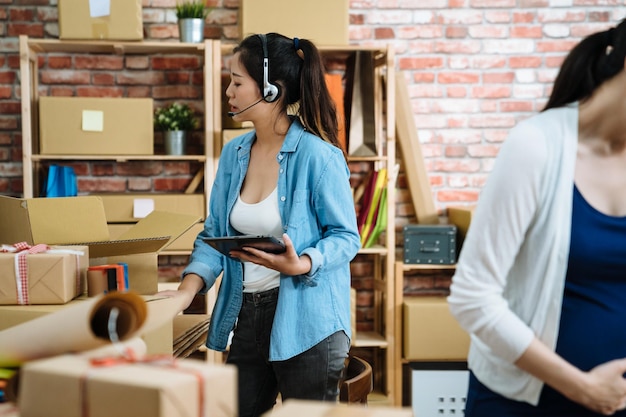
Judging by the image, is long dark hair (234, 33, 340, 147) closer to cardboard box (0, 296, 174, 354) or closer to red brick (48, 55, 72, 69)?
cardboard box (0, 296, 174, 354)

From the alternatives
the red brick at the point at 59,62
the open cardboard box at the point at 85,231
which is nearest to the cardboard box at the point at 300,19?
the red brick at the point at 59,62

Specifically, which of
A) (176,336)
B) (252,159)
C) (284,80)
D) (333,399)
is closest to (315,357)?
(333,399)

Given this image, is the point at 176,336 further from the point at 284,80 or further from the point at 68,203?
the point at 284,80

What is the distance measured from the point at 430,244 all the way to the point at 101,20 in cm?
191

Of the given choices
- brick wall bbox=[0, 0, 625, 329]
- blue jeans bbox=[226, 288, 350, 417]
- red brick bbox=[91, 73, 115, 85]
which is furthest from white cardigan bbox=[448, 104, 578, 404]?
red brick bbox=[91, 73, 115, 85]

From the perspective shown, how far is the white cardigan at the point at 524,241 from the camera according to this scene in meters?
1.12

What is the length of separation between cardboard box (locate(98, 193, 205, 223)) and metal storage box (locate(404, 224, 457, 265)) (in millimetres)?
1037

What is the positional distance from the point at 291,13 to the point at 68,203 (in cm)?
182

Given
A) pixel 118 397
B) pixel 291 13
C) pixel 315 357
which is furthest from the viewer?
pixel 291 13

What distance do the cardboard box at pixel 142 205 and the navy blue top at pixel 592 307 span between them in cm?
250

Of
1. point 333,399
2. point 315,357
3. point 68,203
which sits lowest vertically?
point 333,399

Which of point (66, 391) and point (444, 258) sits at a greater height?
point (66, 391)

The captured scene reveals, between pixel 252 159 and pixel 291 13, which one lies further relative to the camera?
pixel 291 13

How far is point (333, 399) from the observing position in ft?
5.98
